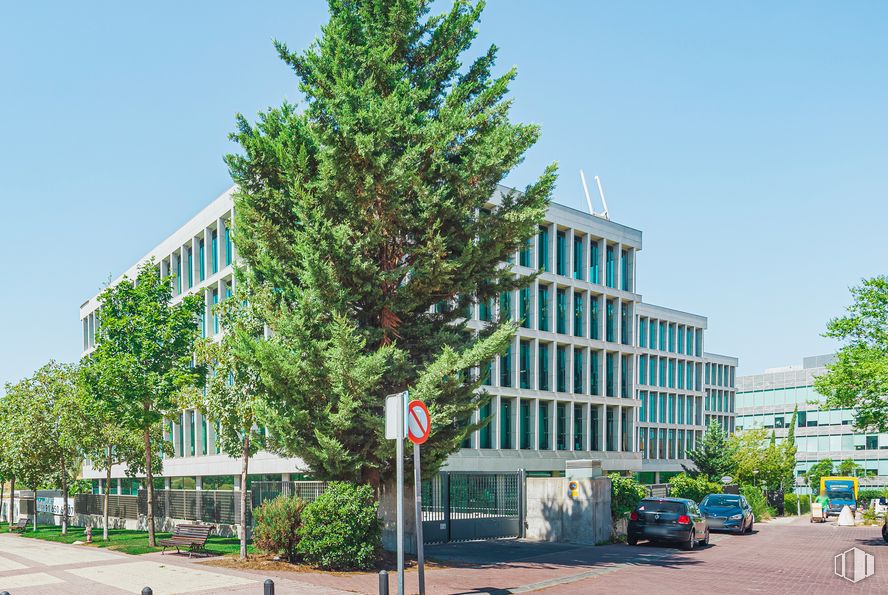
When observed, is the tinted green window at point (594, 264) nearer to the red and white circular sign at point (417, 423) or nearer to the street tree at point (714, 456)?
the street tree at point (714, 456)

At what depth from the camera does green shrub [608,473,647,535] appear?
26594 millimetres

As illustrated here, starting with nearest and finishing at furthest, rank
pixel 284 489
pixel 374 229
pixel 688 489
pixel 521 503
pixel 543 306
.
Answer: pixel 374 229
pixel 284 489
pixel 521 503
pixel 688 489
pixel 543 306

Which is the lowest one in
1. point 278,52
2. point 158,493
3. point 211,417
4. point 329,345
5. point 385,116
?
point 158,493

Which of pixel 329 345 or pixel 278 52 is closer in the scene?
pixel 329 345

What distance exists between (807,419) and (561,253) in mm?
64126

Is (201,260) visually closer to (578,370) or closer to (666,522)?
(578,370)

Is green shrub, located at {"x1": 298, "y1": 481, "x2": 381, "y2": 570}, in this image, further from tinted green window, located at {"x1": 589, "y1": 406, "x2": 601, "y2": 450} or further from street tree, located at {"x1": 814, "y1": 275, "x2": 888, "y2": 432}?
tinted green window, located at {"x1": 589, "y1": 406, "x2": 601, "y2": 450}

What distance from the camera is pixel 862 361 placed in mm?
27906

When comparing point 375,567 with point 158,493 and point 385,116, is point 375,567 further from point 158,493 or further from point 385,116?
point 158,493

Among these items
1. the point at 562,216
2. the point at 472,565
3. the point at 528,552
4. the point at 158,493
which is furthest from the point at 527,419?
the point at 472,565

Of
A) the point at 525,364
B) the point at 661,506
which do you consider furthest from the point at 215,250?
the point at 661,506

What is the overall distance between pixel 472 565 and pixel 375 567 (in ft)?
7.48

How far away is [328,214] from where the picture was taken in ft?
60.9

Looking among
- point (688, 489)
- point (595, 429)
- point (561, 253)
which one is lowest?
point (688, 489)
